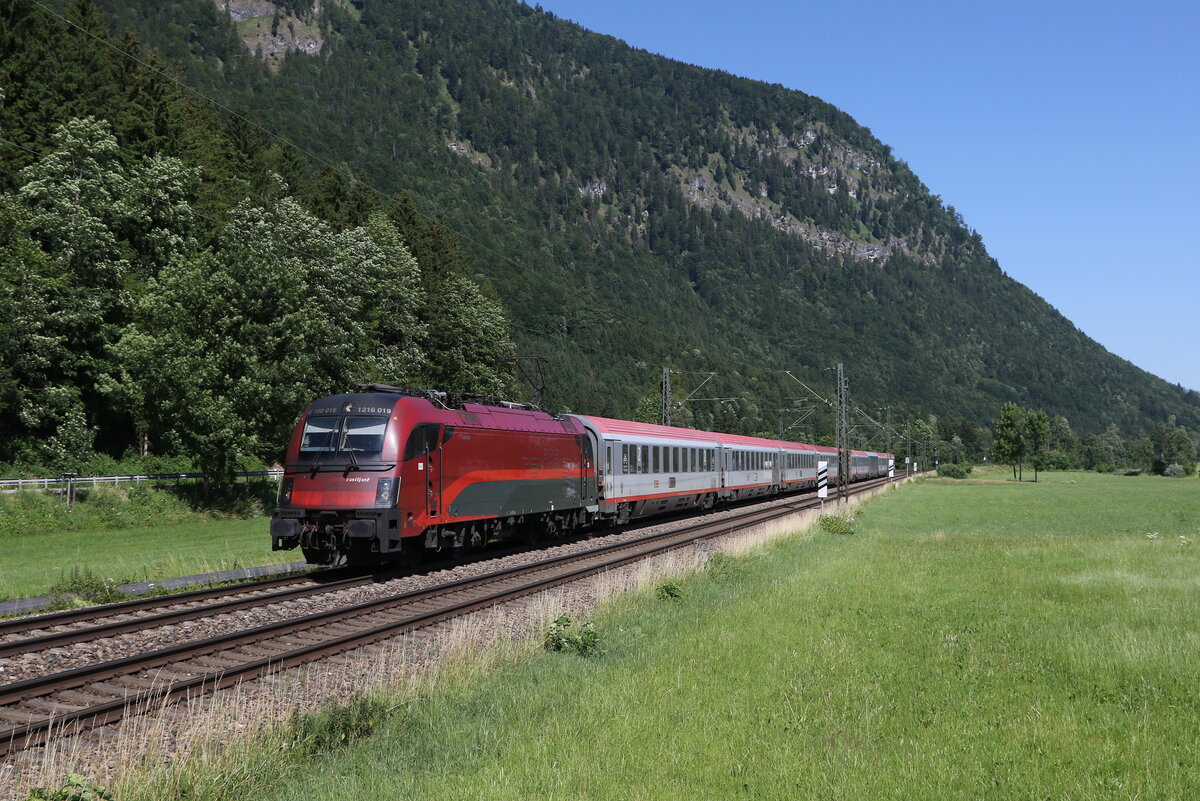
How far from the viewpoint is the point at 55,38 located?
46094mm

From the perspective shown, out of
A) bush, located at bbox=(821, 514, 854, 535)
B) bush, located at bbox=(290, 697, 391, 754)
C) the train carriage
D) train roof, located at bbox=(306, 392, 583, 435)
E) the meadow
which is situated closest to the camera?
bush, located at bbox=(290, 697, 391, 754)

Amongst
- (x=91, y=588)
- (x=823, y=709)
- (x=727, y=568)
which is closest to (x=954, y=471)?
(x=727, y=568)

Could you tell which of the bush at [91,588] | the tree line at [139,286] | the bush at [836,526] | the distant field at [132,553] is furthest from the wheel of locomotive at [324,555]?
the bush at [836,526]

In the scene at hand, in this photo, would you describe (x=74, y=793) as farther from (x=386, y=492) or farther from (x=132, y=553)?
(x=132, y=553)

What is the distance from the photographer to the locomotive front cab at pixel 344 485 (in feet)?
60.0

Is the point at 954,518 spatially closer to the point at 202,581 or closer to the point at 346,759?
the point at 202,581

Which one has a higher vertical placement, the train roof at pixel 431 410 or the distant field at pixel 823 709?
the train roof at pixel 431 410

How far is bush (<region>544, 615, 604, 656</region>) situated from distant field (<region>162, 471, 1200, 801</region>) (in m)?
0.36

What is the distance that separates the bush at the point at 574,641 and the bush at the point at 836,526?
20.9 meters

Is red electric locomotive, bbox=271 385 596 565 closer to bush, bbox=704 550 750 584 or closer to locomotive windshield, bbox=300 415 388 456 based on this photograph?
locomotive windshield, bbox=300 415 388 456

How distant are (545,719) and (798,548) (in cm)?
1847

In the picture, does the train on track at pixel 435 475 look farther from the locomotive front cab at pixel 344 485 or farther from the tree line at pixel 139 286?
the tree line at pixel 139 286

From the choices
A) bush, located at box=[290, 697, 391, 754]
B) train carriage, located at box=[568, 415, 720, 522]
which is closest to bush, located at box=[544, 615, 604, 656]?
bush, located at box=[290, 697, 391, 754]

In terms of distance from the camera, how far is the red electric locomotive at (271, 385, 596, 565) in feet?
60.5
